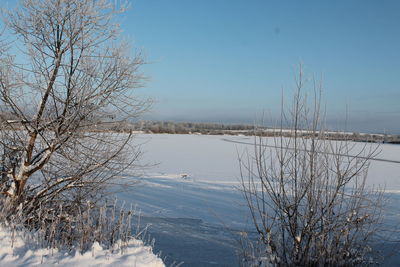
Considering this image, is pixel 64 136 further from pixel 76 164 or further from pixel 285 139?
pixel 285 139

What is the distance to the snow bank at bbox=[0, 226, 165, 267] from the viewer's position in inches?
157

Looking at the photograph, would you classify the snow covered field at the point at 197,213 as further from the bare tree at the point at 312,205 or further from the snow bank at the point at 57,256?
the snow bank at the point at 57,256

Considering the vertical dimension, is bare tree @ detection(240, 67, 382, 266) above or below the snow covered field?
above

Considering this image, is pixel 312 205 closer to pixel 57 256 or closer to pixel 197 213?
pixel 57 256

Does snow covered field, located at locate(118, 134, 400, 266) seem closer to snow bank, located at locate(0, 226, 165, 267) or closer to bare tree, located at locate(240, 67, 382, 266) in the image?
bare tree, located at locate(240, 67, 382, 266)

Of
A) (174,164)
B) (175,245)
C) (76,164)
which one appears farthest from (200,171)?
(76,164)

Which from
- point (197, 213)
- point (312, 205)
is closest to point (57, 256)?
point (312, 205)

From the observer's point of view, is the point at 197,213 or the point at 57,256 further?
the point at 197,213

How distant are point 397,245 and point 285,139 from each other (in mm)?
4382

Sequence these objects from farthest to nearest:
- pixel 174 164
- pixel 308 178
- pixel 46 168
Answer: pixel 174 164 < pixel 46 168 < pixel 308 178

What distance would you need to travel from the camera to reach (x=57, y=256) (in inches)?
165

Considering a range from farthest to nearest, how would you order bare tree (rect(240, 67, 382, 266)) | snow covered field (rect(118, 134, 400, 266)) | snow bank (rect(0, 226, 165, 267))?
snow covered field (rect(118, 134, 400, 266))
bare tree (rect(240, 67, 382, 266))
snow bank (rect(0, 226, 165, 267))

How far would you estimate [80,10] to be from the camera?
5.91 m

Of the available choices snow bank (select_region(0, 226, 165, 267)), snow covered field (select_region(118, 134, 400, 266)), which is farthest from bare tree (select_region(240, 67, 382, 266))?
snow bank (select_region(0, 226, 165, 267))
